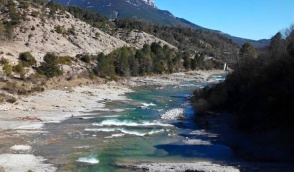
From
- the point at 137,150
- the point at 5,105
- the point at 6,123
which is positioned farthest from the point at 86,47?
the point at 137,150

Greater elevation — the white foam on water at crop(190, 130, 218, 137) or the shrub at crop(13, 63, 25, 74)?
the shrub at crop(13, 63, 25, 74)

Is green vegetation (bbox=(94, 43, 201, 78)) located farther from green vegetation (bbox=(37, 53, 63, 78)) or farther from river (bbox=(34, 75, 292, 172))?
river (bbox=(34, 75, 292, 172))

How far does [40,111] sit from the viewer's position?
56.2 meters

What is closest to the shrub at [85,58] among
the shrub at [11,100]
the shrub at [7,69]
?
the shrub at [7,69]

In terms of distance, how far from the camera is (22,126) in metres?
45.1

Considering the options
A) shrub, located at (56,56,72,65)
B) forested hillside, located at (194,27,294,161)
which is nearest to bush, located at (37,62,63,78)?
A: shrub, located at (56,56,72,65)

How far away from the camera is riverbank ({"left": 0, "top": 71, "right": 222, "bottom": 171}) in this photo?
32500mm

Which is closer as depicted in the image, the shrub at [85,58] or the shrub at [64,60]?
the shrub at [64,60]

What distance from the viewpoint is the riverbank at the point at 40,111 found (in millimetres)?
32500

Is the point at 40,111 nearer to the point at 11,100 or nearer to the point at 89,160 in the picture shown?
the point at 11,100

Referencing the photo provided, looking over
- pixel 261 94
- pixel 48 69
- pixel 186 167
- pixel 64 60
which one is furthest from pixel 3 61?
pixel 186 167

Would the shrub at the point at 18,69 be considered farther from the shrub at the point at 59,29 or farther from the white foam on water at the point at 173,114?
the shrub at the point at 59,29

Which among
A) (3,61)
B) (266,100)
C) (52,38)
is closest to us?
(266,100)

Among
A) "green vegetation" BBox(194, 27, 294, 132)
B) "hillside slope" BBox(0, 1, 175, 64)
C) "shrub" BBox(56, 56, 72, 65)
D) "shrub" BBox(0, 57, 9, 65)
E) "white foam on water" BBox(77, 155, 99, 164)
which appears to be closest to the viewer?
"white foam on water" BBox(77, 155, 99, 164)
